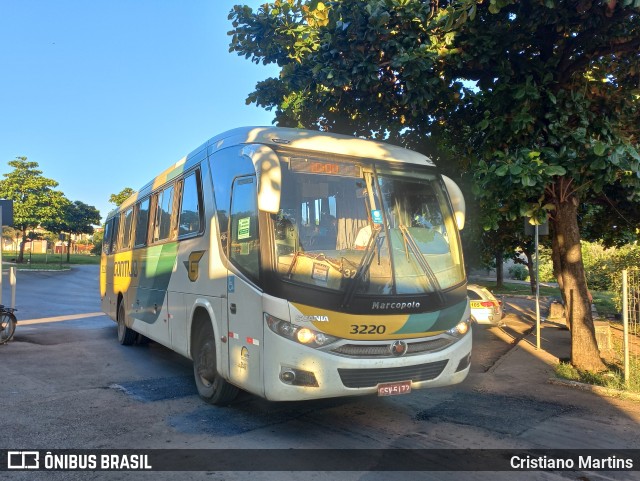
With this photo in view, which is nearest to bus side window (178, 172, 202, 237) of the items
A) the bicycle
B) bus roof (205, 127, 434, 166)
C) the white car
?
bus roof (205, 127, 434, 166)

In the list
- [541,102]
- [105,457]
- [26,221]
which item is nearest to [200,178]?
[105,457]

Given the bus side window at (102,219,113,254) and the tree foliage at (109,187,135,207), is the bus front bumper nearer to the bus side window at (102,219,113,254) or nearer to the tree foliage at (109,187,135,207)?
the bus side window at (102,219,113,254)

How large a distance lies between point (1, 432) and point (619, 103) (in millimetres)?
10009

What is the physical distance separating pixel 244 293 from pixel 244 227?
0.74m

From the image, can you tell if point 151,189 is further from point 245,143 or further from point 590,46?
point 590,46

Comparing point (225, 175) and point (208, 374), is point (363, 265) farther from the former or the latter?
point (208, 374)

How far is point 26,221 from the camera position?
43312 mm

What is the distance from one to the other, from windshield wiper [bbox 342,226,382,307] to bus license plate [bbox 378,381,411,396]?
0.94 meters

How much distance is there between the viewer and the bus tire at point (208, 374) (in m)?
6.03

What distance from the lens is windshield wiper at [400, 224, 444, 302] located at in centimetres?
551

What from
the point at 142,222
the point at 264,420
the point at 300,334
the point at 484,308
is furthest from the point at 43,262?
the point at 300,334

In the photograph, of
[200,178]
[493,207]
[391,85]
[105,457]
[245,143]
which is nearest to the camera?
[105,457]

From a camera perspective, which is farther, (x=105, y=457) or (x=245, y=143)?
(x=245, y=143)

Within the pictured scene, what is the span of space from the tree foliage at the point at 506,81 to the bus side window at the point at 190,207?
8.92ft
